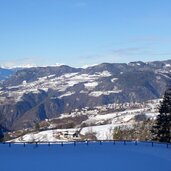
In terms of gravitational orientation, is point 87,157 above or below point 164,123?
below

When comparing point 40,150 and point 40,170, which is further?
point 40,150

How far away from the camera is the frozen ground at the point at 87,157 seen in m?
38.5

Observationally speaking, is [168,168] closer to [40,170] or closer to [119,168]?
[119,168]

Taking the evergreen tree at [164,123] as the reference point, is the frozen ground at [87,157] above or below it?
below

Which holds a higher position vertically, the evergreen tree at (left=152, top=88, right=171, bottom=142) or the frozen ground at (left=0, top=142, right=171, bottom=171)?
the evergreen tree at (left=152, top=88, right=171, bottom=142)

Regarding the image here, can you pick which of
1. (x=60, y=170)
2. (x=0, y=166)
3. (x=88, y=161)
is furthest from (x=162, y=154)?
(x=0, y=166)

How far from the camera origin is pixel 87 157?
45.2m

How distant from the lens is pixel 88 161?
139ft

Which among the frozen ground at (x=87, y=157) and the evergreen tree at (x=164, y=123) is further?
the evergreen tree at (x=164, y=123)

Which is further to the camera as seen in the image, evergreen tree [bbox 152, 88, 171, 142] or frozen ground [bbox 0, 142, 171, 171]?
evergreen tree [bbox 152, 88, 171, 142]

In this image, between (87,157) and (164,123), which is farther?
(164,123)

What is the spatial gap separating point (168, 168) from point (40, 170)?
1070 cm

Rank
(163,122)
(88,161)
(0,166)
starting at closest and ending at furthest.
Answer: (0,166)
(88,161)
(163,122)

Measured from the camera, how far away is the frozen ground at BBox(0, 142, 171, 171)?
38500 millimetres
